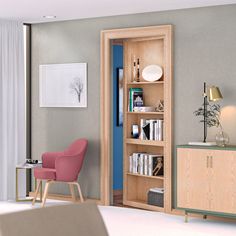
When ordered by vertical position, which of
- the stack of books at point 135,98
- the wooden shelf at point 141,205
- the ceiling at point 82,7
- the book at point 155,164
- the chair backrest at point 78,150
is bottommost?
the wooden shelf at point 141,205

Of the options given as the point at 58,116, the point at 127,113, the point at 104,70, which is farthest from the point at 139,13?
the point at 58,116

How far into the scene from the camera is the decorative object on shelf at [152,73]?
7469 mm

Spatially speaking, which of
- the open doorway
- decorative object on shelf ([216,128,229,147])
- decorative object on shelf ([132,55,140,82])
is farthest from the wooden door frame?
decorative object on shelf ([216,128,229,147])

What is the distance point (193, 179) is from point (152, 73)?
1.64 m

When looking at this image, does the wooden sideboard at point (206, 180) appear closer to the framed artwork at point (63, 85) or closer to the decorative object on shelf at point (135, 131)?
the decorative object on shelf at point (135, 131)

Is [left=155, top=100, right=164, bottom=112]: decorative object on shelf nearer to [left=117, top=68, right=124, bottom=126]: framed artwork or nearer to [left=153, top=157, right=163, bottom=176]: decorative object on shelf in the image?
[left=153, top=157, right=163, bottom=176]: decorative object on shelf

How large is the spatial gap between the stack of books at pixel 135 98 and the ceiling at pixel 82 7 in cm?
105

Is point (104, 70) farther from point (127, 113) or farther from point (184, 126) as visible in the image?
point (184, 126)

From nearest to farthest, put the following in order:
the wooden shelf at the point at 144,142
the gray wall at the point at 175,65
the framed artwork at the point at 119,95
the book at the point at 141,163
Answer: the gray wall at the point at 175,65
the wooden shelf at the point at 144,142
the book at the point at 141,163
the framed artwork at the point at 119,95

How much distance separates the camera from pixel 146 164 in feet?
25.0

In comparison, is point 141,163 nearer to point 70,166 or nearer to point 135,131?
point 135,131

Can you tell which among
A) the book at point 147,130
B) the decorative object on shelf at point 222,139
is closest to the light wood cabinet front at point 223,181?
the decorative object on shelf at point 222,139

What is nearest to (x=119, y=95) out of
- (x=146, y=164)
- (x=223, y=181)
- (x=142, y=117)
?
(x=142, y=117)

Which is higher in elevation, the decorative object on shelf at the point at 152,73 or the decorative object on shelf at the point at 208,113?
the decorative object on shelf at the point at 152,73
